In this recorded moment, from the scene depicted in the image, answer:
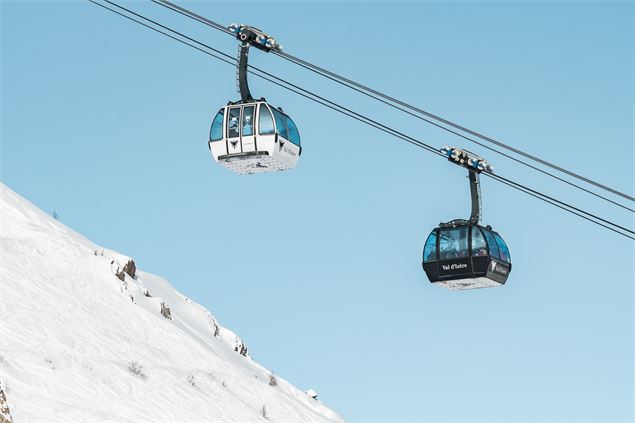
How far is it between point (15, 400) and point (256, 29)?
11524mm

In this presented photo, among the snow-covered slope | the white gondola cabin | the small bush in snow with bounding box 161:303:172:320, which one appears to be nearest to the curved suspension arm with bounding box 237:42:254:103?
the white gondola cabin

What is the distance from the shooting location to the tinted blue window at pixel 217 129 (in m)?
24.2

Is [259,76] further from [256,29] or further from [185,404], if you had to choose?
[185,404]

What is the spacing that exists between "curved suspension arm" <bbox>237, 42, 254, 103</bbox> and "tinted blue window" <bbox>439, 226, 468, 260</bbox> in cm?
540

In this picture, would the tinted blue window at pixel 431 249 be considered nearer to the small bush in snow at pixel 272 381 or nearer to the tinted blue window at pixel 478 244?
the tinted blue window at pixel 478 244

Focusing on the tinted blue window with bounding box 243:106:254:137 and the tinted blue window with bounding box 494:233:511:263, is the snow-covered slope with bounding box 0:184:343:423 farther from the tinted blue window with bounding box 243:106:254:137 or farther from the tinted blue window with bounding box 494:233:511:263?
the tinted blue window with bounding box 494:233:511:263

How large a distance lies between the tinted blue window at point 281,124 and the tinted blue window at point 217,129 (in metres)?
1.09

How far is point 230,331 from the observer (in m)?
49.6

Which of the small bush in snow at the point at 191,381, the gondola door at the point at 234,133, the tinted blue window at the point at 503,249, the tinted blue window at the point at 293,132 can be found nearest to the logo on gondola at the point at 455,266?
the tinted blue window at the point at 503,249

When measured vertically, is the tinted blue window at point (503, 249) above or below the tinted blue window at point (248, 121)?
below

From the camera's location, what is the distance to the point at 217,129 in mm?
24312

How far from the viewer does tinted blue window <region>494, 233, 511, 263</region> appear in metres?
26.2

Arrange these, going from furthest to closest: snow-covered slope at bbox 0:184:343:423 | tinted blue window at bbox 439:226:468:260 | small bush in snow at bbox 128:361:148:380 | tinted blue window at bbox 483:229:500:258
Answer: small bush in snow at bbox 128:361:148:380 < snow-covered slope at bbox 0:184:343:423 < tinted blue window at bbox 439:226:468:260 < tinted blue window at bbox 483:229:500:258

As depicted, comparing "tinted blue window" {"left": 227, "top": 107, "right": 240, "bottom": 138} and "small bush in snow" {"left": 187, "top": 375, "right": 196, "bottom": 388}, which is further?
"small bush in snow" {"left": 187, "top": 375, "right": 196, "bottom": 388}
